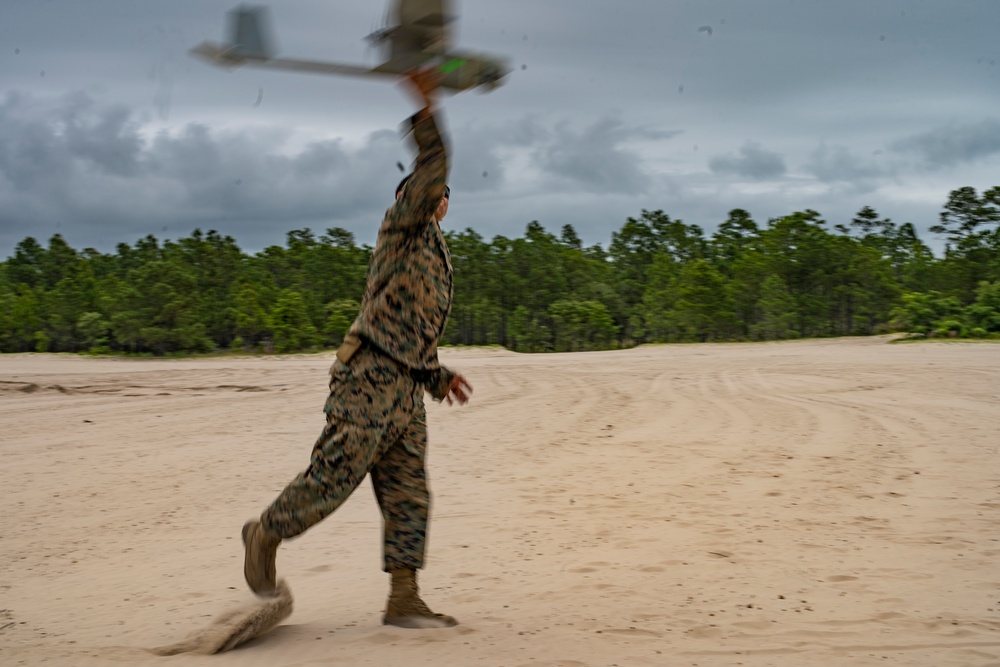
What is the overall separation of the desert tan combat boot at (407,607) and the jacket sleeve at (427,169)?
1498mm

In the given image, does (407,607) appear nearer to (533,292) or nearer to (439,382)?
(439,382)

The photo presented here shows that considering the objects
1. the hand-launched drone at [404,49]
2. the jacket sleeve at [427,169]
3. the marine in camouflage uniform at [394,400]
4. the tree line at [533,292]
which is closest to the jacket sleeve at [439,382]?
the marine in camouflage uniform at [394,400]

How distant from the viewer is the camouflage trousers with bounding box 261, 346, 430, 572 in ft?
12.1

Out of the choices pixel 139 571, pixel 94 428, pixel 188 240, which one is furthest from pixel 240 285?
pixel 139 571

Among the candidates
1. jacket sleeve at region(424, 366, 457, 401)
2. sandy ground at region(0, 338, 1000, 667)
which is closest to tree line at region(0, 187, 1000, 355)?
sandy ground at region(0, 338, 1000, 667)

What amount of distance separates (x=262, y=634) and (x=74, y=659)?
699mm

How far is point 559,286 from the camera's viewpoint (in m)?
43.4

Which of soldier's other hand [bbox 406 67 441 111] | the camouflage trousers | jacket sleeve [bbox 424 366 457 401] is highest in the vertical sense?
soldier's other hand [bbox 406 67 441 111]

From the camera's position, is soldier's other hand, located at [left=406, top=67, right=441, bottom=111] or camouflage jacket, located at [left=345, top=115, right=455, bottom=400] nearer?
soldier's other hand, located at [left=406, top=67, right=441, bottom=111]

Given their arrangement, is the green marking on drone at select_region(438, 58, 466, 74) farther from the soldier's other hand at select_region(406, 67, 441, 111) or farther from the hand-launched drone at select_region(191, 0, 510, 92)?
the soldier's other hand at select_region(406, 67, 441, 111)

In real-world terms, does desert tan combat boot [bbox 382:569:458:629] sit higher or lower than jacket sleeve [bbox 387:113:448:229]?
lower

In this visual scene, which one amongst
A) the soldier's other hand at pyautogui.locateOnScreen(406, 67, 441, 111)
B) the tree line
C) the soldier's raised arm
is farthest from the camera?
the tree line

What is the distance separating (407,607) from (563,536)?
2156 millimetres

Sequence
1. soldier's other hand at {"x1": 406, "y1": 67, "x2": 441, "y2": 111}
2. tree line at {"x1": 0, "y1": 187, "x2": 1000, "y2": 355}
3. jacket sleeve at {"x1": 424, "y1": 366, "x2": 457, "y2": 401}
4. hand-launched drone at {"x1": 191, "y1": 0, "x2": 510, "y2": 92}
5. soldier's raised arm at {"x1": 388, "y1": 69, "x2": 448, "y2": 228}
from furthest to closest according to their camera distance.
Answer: tree line at {"x1": 0, "y1": 187, "x2": 1000, "y2": 355}, jacket sleeve at {"x1": 424, "y1": 366, "x2": 457, "y2": 401}, soldier's raised arm at {"x1": 388, "y1": 69, "x2": 448, "y2": 228}, soldier's other hand at {"x1": 406, "y1": 67, "x2": 441, "y2": 111}, hand-launched drone at {"x1": 191, "y1": 0, "x2": 510, "y2": 92}
